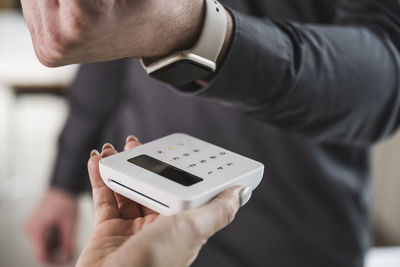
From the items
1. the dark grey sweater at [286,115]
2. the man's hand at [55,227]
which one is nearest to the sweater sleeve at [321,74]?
the dark grey sweater at [286,115]

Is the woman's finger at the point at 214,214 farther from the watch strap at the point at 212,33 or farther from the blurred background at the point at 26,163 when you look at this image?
the blurred background at the point at 26,163

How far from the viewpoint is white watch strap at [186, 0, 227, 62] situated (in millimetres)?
252

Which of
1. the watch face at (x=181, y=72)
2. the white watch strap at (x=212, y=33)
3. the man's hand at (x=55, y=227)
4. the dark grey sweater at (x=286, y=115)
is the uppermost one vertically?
the white watch strap at (x=212, y=33)

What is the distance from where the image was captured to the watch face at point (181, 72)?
0.83 ft

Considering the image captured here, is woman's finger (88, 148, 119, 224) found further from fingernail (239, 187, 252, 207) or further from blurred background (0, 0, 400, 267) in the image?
blurred background (0, 0, 400, 267)

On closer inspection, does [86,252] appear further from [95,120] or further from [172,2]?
[95,120]

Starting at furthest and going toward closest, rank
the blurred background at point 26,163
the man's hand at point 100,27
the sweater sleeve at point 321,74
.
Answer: the blurred background at point 26,163, the sweater sleeve at point 321,74, the man's hand at point 100,27

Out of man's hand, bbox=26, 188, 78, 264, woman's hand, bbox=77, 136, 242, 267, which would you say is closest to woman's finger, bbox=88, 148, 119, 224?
woman's hand, bbox=77, 136, 242, 267

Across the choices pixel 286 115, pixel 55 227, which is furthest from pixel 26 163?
pixel 286 115

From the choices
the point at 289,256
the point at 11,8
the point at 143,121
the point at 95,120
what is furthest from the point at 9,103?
the point at 289,256

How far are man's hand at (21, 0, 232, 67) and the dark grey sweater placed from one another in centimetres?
6

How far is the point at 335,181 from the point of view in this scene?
0.54 m

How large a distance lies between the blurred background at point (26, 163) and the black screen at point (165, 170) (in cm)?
52

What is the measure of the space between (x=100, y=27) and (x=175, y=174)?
0.08 metres
